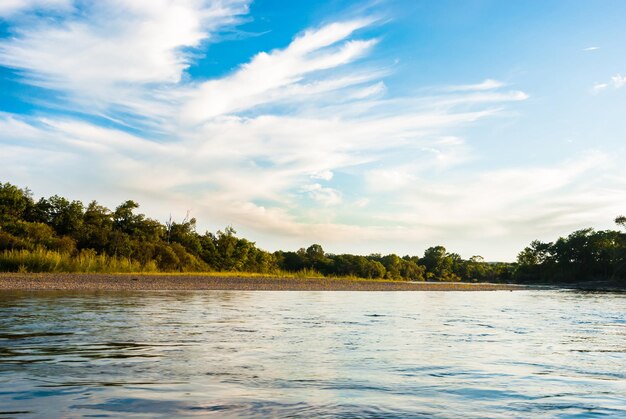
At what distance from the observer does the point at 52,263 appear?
1410 inches

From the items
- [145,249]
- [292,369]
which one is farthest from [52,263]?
[292,369]

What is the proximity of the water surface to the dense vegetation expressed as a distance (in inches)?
1103

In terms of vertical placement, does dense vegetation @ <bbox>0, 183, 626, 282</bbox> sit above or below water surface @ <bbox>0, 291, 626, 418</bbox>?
above

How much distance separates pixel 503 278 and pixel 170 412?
528ft

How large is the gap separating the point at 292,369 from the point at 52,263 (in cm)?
3357

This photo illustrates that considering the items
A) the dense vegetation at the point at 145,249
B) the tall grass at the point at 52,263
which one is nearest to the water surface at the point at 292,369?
the tall grass at the point at 52,263

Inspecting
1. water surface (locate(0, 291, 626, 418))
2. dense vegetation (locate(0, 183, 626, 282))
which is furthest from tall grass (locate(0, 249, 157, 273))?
water surface (locate(0, 291, 626, 418))

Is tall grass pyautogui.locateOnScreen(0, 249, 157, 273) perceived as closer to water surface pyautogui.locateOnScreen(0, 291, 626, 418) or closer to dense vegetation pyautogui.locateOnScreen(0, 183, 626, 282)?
dense vegetation pyautogui.locateOnScreen(0, 183, 626, 282)

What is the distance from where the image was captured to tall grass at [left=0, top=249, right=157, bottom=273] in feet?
113

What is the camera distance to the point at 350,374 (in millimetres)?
7258

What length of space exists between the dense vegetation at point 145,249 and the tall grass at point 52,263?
0.06m

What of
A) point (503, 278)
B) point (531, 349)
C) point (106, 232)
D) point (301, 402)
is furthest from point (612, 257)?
point (301, 402)

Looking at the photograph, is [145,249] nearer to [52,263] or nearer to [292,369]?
[52,263]

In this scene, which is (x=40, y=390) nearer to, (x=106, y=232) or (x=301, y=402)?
(x=301, y=402)
